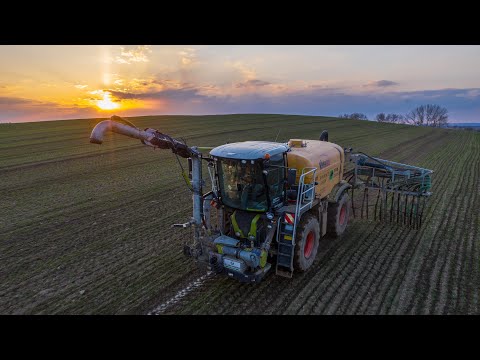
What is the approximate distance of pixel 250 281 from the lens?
6480 mm

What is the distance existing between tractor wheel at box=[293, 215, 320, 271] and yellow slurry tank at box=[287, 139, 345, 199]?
3.30 ft

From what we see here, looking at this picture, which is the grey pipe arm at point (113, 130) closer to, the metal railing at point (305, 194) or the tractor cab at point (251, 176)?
the tractor cab at point (251, 176)

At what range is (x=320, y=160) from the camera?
8.30 meters

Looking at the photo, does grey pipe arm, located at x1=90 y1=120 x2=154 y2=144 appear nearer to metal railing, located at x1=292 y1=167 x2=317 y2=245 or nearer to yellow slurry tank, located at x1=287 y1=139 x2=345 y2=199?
metal railing, located at x1=292 y1=167 x2=317 y2=245

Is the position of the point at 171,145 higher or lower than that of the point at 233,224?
higher

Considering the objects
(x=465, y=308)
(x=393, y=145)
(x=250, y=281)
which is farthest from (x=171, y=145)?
(x=393, y=145)

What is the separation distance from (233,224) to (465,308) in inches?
189

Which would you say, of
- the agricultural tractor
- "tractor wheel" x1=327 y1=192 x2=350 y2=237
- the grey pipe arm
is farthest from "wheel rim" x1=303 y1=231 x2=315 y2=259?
the grey pipe arm

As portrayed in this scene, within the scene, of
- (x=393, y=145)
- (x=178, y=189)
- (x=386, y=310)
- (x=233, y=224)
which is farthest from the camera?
(x=393, y=145)

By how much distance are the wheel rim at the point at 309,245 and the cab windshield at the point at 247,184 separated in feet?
3.98

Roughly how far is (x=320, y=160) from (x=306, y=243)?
2143mm

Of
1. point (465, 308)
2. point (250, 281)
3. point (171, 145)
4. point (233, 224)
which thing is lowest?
point (465, 308)

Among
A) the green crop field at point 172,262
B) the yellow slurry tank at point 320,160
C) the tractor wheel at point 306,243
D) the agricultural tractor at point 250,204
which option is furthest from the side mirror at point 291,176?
the green crop field at point 172,262

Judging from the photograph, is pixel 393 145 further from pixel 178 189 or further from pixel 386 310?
pixel 386 310
